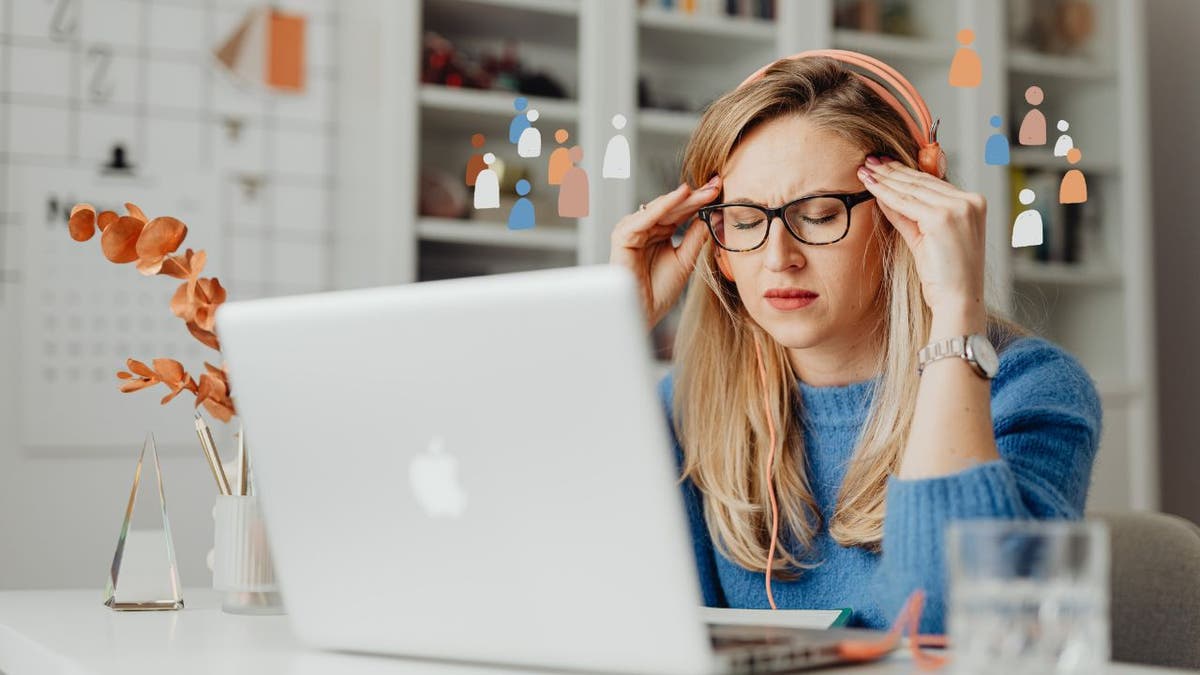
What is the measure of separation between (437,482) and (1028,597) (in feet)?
1.18

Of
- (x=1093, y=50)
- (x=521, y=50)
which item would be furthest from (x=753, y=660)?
(x=1093, y=50)

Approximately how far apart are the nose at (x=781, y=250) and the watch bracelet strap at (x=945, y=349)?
265 millimetres

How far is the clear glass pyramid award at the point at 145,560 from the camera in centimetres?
128

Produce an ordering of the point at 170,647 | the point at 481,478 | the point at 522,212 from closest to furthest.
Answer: the point at 481,478 → the point at 170,647 → the point at 522,212

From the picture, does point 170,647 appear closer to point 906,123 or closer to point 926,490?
point 926,490

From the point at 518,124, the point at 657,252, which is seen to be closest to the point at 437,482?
the point at 657,252

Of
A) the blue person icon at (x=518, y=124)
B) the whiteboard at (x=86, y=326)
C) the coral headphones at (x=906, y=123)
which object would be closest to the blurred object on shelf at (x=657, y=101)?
the blue person icon at (x=518, y=124)

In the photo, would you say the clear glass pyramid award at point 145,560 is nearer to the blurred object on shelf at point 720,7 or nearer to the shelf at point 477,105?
the shelf at point 477,105

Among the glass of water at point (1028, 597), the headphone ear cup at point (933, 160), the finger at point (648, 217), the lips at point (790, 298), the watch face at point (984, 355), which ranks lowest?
the glass of water at point (1028, 597)

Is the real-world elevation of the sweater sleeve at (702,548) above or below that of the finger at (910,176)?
below

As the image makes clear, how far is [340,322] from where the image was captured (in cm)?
83

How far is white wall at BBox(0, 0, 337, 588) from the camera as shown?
8.61 feet

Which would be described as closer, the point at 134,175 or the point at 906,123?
the point at 906,123

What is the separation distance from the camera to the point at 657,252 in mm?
1707
